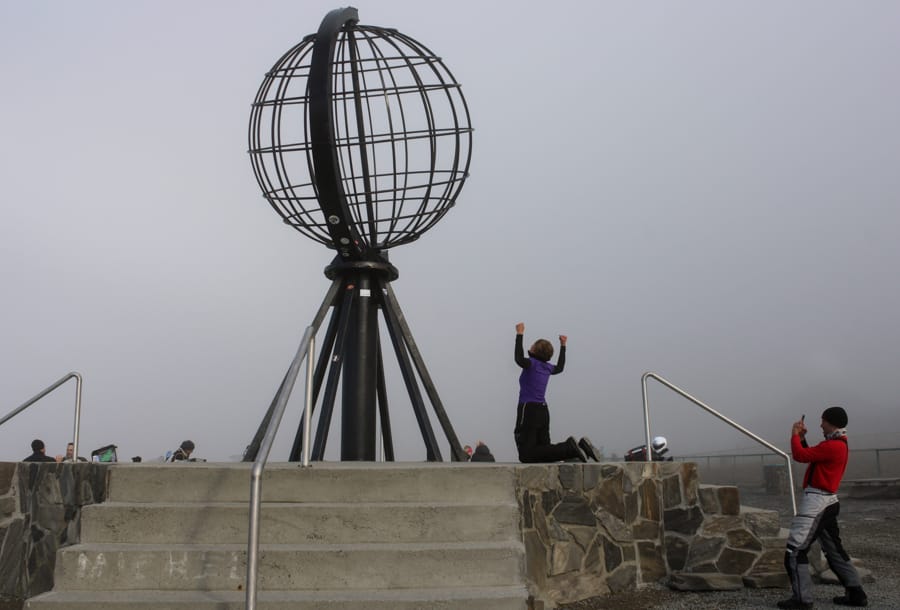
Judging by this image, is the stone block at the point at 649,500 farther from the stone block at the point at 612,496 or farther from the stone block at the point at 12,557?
the stone block at the point at 12,557

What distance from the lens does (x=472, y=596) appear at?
4367 mm

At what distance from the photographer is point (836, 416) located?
5.66m

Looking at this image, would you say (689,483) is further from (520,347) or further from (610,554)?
(520,347)

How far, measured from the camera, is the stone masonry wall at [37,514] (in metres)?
5.37

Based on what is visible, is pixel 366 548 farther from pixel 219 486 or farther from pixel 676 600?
pixel 676 600

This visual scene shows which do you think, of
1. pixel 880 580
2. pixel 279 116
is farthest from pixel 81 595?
pixel 880 580

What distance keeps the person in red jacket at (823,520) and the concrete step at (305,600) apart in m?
2.17

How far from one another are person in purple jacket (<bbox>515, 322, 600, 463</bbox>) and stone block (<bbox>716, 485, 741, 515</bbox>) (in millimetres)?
997

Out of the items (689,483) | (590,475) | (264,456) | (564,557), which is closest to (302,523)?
(264,456)

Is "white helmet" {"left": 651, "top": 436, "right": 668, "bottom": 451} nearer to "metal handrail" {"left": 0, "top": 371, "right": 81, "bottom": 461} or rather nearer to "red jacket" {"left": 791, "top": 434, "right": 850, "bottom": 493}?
"red jacket" {"left": 791, "top": 434, "right": 850, "bottom": 493}

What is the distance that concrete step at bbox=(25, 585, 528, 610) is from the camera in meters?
4.30

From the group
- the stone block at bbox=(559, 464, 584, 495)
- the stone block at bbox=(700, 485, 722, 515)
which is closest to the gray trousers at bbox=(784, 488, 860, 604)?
the stone block at bbox=(700, 485, 722, 515)

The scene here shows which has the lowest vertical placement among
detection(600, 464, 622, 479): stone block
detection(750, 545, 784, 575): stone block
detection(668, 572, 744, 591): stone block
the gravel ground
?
the gravel ground

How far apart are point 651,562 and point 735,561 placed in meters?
0.68
